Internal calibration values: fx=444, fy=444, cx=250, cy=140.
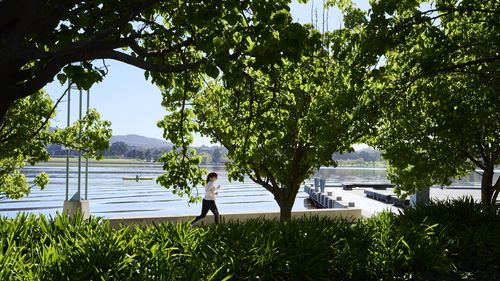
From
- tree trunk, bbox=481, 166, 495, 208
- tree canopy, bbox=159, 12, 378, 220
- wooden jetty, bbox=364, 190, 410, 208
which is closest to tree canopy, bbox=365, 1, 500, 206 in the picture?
tree trunk, bbox=481, 166, 495, 208

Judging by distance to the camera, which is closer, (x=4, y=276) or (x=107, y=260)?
(x=4, y=276)

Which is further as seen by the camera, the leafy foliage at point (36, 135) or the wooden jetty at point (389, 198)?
the wooden jetty at point (389, 198)

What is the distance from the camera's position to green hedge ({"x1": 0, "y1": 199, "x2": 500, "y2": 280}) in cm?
381

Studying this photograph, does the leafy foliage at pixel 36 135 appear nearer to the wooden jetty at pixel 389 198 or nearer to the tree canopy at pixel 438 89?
the tree canopy at pixel 438 89

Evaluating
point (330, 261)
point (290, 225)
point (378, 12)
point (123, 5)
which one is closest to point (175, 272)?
point (330, 261)

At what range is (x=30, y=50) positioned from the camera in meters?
3.58

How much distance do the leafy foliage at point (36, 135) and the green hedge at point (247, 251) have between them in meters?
8.41

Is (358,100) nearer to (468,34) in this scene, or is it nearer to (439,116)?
(439,116)

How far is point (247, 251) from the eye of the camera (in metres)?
4.61

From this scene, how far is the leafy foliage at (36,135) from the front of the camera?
12.8 metres

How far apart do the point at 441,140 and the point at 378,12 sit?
5.85 meters

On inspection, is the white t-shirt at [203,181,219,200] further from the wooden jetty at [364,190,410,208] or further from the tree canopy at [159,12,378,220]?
the wooden jetty at [364,190,410,208]

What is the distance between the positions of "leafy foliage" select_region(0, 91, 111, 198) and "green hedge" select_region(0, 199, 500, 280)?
27.6ft

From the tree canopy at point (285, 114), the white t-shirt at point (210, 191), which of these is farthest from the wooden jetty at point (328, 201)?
the white t-shirt at point (210, 191)
